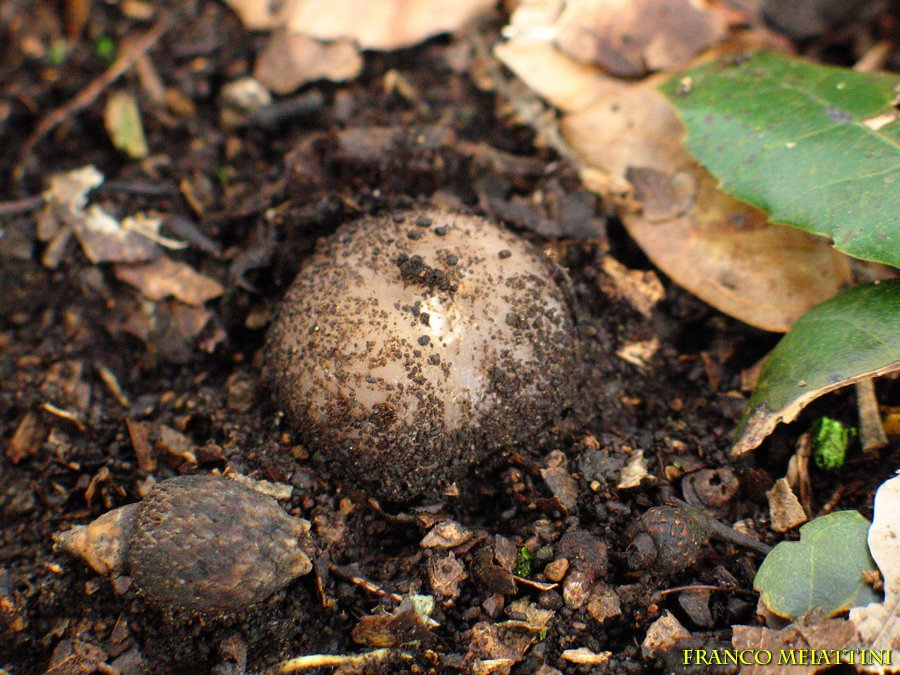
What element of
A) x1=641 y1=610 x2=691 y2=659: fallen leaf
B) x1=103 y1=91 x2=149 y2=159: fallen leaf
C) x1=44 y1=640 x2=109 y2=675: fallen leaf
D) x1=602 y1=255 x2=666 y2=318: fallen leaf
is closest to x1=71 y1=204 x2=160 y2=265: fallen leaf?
x1=103 y1=91 x2=149 y2=159: fallen leaf

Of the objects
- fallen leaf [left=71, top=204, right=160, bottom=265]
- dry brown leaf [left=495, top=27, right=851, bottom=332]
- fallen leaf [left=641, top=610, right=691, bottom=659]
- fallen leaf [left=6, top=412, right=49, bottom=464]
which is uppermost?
dry brown leaf [left=495, top=27, right=851, bottom=332]

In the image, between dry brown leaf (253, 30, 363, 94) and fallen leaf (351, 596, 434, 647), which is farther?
dry brown leaf (253, 30, 363, 94)

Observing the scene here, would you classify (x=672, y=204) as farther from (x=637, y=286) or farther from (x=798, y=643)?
(x=798, y=643)

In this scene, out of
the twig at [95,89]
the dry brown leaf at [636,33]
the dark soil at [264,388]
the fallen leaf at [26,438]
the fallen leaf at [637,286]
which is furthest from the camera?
the twig at [95,89]

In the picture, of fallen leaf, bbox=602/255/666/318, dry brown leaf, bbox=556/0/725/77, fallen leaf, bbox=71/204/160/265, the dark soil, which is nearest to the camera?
the dark soil

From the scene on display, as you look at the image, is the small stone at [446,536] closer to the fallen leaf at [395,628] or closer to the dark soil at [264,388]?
the dark soil at [264,388]

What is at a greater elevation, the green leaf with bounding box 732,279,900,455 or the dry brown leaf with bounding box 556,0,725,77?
the dry brown leaf with bounding box 556,0,725,77

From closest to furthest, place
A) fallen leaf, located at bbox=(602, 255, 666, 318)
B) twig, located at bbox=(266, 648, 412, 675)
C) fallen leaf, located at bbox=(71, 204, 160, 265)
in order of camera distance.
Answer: twig, located at bbox=(266, 648, 412, 675), fallen leaf, located at bbox=(602, 255, 666, 318), fallen leaf, located at bbox=(71, 204, 160, 265)

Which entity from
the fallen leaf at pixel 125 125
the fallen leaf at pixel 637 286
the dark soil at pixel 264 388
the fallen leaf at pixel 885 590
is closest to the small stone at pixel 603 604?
the dark soil at pixel 264 388

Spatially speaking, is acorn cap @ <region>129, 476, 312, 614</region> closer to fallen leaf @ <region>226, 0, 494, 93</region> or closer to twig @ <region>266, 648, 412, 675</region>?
→ twig @ <region>266, 648, 412, 675</region>
